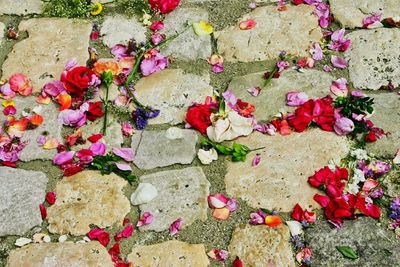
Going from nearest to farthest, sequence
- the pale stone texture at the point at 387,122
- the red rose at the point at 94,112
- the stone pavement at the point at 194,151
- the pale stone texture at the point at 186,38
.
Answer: the stone pavement at the point at 194,151 < the pale stone texture at the point at 387,122 < the red rose at the point at 94,112 < the pale stone texture at the point at 186,38

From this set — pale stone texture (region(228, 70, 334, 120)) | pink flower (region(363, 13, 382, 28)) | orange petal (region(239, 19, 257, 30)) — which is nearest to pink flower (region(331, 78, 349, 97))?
pale stone texture (region(228, 70, 334, 120))

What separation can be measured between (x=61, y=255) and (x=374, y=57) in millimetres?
2057

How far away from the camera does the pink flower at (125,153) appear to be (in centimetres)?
324

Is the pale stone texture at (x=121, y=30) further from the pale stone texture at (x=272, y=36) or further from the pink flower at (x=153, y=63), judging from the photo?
the pale stone texture at (x=272, y=36)

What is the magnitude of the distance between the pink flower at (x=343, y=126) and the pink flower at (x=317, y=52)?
20.7 inches

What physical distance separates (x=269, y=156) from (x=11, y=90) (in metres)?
1.54

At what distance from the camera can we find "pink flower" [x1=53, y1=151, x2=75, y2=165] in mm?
3252

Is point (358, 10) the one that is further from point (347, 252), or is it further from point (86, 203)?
point (86, 203)

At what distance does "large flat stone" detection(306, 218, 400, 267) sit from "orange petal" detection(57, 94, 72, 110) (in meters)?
1.49

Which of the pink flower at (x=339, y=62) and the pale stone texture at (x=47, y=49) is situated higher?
the pink flower at (x=339, y=62)

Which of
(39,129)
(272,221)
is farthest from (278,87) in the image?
(39,129)

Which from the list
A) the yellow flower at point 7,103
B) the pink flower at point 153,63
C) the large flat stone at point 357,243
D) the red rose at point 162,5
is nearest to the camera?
the large flat stone at point 357,243

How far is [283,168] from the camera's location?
10.4 feet

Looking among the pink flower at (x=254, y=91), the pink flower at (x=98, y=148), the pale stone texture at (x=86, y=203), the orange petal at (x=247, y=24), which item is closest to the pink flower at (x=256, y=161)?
the pink flower at (x=254, y=91)
